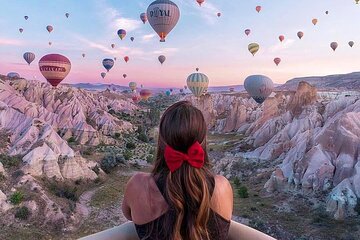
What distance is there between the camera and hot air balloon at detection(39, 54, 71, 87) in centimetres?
2644

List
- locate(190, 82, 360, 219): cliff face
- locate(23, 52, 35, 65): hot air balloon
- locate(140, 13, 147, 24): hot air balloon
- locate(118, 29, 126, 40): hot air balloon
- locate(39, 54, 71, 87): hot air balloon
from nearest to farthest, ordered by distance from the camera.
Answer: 1. locate(190, 82, 360, 219): cliff face
2. locate(39, 54, 71, 87): hot air balloon
3. locate(140, 13, 147, 24): hot air balloon
4. locate(118, 29, 126, 40): hot air balloon
5. locate(23, 52, 35, 65): hot air balloon

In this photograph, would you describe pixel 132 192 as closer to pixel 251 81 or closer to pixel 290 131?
pixel 290 131

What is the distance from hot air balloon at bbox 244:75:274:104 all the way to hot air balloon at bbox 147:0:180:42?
9754mm

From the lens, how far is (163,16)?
23844 mm

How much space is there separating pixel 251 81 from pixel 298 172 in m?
15.4

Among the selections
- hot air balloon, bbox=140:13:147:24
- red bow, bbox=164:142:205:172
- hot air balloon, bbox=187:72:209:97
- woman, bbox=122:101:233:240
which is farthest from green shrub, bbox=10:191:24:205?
hot air balloon, bbox=140:13:147:24

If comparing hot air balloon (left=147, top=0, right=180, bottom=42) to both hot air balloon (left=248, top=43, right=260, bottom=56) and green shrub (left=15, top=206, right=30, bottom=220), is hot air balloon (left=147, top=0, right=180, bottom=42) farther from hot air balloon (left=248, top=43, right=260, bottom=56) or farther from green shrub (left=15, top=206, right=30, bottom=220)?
hot air balloon (left=248, top=43, right=260, bottom=56)

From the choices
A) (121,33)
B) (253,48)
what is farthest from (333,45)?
(121,33)

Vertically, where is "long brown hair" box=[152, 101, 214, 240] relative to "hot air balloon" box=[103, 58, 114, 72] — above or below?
below

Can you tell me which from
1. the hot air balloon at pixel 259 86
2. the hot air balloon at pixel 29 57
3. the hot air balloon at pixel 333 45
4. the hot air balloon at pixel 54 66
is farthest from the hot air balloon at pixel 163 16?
the hot air balloon at pixel 333 45

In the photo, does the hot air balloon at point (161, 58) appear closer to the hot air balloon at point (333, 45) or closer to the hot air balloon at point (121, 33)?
the hot air balloon at point (121, 33)

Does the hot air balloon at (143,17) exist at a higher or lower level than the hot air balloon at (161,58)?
higher

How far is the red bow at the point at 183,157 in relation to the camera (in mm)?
1751

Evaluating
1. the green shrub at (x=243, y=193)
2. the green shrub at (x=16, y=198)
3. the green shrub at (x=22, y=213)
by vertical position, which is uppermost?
the green shrub at (x=16, y=198)
